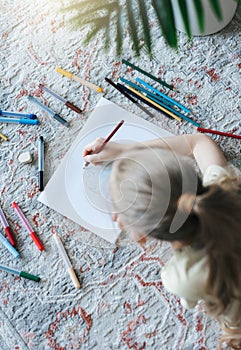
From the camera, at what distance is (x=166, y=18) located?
444 mm

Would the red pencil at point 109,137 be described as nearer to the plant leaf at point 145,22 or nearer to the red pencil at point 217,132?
the red pencil at point 217,132

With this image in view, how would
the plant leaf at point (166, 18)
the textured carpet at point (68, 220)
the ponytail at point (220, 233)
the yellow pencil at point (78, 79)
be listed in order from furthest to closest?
the yellow pencil at point (78, 79)
the textured carpet at point (68, 220)
the ponytail at point (220, 233)
the plant leaf at point (166, 18)

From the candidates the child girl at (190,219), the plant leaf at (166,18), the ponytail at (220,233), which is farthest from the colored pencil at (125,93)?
the plant leaf at (166,18)

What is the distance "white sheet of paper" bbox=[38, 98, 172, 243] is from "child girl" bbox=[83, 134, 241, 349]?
0.07 m

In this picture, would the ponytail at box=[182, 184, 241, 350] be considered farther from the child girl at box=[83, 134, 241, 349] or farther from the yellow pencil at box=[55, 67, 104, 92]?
the yellow pencil at box=[55, 67, 104, 92]

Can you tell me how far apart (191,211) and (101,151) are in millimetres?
226

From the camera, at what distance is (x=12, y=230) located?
0.77 metres

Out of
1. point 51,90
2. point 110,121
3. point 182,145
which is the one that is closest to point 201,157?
point 182,145

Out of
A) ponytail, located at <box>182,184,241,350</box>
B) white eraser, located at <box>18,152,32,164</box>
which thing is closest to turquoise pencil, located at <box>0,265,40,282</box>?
white eraser, located at <box>18,152,32,164</box>

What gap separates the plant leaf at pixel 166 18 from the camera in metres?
0.44

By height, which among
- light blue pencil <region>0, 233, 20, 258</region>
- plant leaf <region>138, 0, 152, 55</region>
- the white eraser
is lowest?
light blue pencil <region>0, 233, 20, 258</region>

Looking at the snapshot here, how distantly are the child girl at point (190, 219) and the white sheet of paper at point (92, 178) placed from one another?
7 cm

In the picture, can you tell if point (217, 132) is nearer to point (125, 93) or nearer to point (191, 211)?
point (125, 93)

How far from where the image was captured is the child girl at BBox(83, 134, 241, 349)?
553mm
